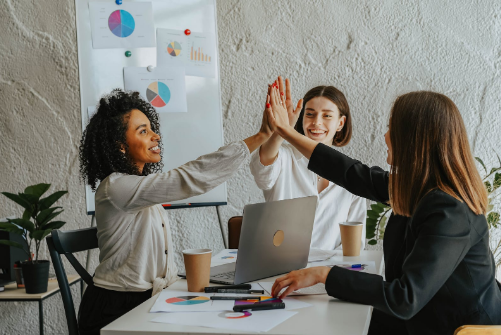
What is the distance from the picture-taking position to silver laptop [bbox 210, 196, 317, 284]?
1.17 metres

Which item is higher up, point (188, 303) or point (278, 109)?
point (278, 109)

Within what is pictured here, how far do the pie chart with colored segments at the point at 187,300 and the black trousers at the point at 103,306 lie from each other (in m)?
0.40

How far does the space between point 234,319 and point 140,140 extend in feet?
2.85

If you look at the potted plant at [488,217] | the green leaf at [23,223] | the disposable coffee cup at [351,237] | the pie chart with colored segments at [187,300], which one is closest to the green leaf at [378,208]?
the potted plant at [488,217]

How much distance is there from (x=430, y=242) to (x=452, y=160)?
227 mm

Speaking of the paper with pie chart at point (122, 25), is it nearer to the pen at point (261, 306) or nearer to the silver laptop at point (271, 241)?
the silver laptop at point (271, 241)

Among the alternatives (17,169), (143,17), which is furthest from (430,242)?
(17,169)

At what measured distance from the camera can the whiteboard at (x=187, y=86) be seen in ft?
8.18

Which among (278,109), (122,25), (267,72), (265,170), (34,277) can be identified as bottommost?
(34,277)

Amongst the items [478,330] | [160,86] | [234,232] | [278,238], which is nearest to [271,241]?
[278,238]

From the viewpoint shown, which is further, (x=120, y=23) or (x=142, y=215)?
(x=120, y=23)

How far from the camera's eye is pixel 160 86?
2.56m

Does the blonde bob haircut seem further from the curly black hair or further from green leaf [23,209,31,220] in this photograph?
green leaf [23,209,31,220]

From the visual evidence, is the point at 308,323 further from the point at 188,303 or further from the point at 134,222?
the point at 134,222
